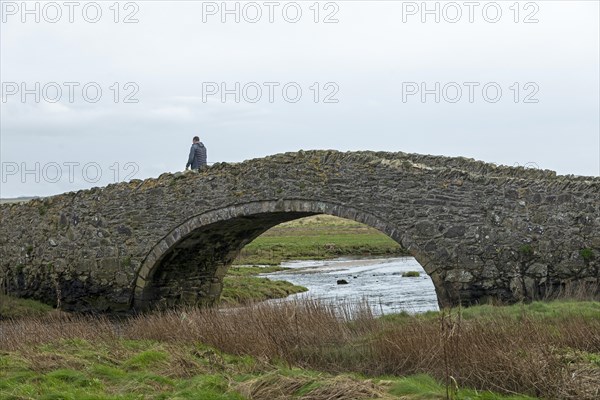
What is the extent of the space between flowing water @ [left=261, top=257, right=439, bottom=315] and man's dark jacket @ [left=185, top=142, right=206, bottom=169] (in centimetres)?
358

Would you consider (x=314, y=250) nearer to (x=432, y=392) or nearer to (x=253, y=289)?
(x=253, y=289)

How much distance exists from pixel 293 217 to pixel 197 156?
2.50 meters

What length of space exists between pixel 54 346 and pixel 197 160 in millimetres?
8751

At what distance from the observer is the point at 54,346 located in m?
10.6

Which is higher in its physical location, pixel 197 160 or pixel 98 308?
pixel 197 160

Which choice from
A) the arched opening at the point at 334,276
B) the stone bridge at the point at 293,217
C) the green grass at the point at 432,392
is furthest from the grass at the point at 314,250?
the green grass at the point at 432,392

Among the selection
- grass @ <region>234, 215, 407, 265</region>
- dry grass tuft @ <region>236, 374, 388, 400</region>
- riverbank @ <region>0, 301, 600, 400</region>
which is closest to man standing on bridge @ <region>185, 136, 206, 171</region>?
riverbank @ <region>0, 301, 600, 400</region>

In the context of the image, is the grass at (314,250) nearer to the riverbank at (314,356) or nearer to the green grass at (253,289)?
the green grass at (253,289)

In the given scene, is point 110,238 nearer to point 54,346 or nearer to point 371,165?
point 371,165

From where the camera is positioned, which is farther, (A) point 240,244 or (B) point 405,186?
(A) point 240,244

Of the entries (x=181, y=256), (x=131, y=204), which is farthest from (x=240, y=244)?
(x=131, y=204)

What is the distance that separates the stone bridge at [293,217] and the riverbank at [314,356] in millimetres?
2483

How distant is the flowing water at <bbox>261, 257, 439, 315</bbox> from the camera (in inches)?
779

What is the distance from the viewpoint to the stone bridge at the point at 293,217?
48.8 ft
